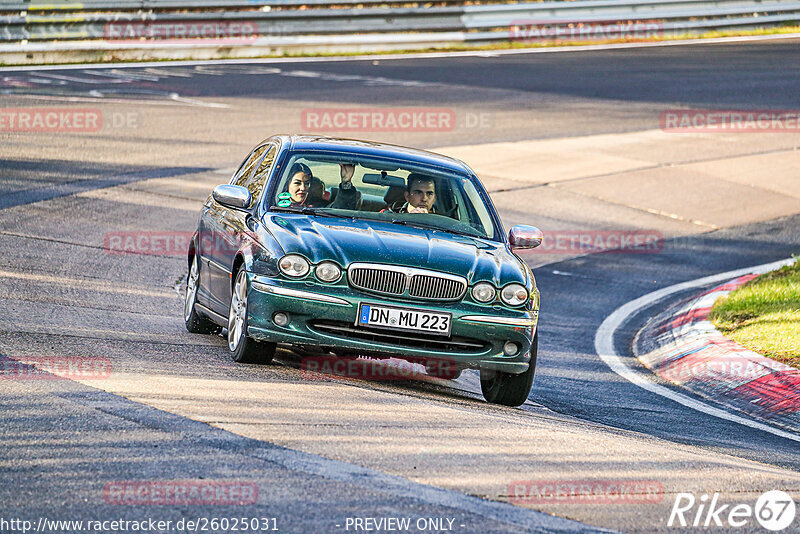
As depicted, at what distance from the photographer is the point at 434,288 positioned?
8344 millimetres

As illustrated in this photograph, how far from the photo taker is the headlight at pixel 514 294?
27.9ft

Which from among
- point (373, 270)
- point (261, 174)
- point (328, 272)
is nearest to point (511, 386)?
point (373, 270)

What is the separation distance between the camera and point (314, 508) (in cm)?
555

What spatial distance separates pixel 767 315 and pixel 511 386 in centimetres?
410

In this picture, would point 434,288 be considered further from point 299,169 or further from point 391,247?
point 299,169

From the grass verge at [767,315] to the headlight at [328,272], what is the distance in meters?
4.08

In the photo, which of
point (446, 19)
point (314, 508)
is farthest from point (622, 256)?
point (446, 19)

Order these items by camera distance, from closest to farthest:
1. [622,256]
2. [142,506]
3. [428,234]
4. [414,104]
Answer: [142,506]
[428,234]
[622,256]
[414,104]

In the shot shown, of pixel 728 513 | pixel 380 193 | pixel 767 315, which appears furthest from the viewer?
pixel 767 315

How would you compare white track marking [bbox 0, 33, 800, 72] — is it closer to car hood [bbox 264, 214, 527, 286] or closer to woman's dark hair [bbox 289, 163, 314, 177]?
woman's dark hair [bbox 289, 163, 314, 177]

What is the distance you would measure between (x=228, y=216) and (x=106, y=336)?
125 centimetres

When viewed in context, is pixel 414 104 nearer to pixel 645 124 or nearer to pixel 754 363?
pixel 645 124

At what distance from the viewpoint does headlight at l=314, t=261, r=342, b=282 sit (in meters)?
8.27

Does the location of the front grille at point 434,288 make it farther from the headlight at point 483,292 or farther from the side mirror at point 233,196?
the side mirror at point 233,196
